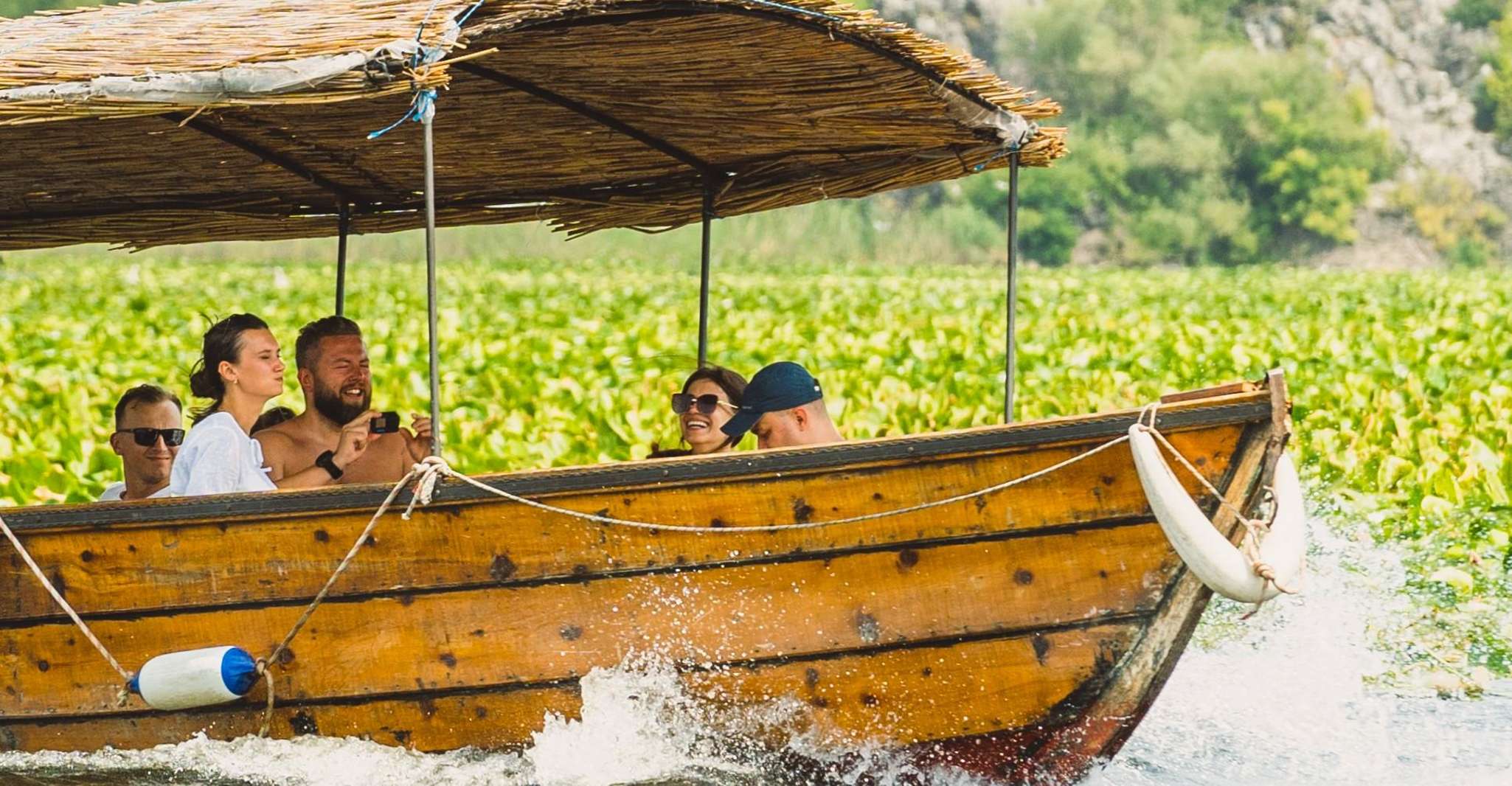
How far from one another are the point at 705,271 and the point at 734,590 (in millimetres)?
2542

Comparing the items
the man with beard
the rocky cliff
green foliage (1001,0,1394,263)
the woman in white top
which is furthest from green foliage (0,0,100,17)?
the woman in white top

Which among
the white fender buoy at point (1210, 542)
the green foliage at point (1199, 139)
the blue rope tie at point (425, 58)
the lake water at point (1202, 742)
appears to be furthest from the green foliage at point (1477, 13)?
the blue rope tie at point (425, 58)

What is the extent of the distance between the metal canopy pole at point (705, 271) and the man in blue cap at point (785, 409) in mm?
1549

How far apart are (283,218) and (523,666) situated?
326cm

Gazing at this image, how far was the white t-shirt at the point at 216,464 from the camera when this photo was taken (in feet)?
18.2

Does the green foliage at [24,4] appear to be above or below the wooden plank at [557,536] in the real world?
above

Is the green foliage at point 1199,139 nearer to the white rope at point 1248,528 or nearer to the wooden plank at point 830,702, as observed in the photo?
the wooden plank at point 830,702

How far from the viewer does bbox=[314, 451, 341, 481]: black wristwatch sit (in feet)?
19.0

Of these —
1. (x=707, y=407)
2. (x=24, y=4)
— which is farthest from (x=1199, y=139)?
(x=707, y=407)

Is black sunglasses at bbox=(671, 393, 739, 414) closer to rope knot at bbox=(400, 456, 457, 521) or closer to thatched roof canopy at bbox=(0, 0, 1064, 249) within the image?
thatched roof canopy at bbox=(0, 0, 1064, 249)

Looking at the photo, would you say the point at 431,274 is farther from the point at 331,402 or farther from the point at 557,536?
the point at 331,402

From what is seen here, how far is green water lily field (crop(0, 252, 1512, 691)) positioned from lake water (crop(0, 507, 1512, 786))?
0.25 meters

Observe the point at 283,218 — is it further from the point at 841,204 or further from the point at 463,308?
the point at 841,204

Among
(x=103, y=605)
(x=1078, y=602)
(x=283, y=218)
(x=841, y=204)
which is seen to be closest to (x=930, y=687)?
(x=1078, y=602)
